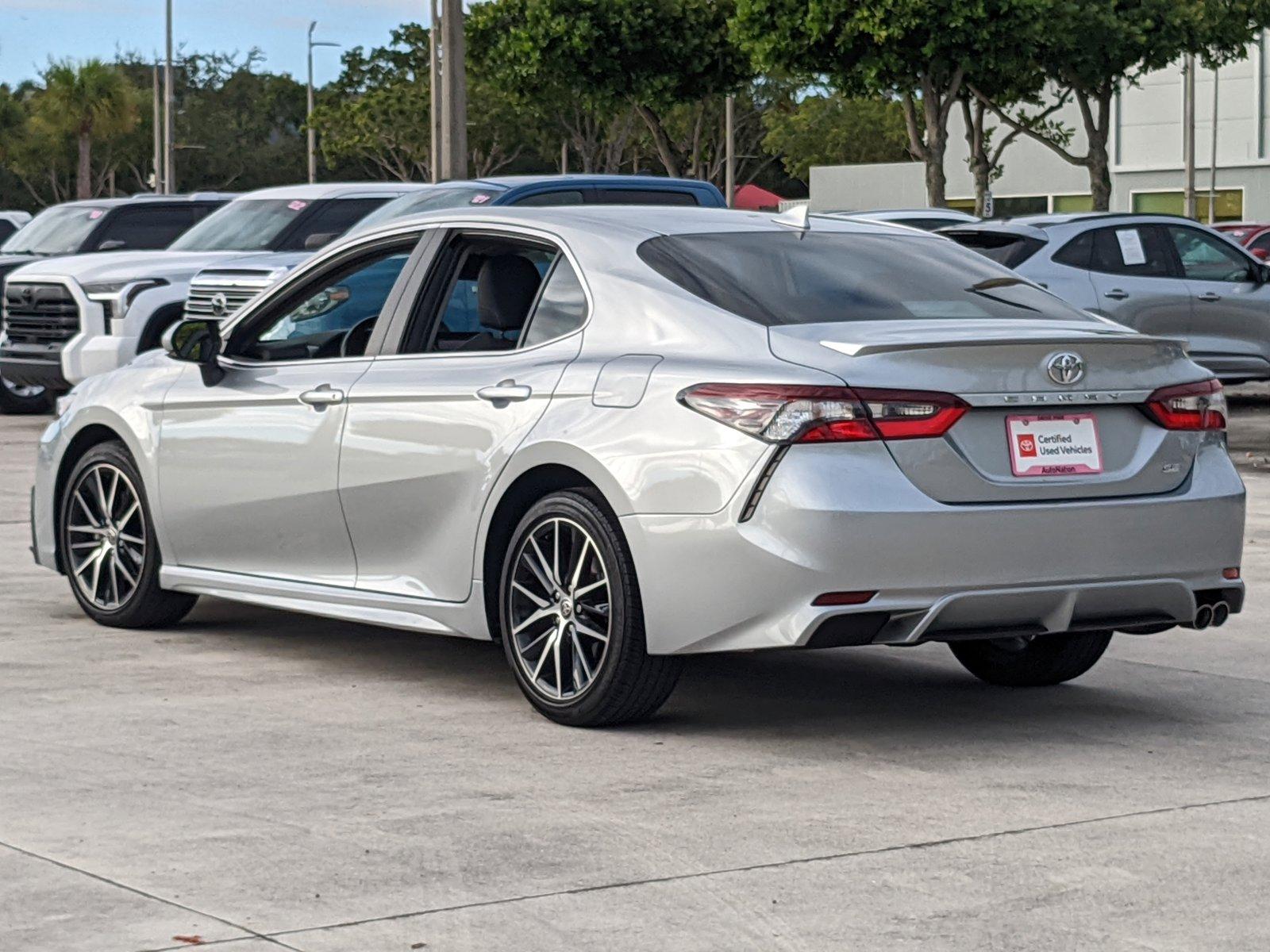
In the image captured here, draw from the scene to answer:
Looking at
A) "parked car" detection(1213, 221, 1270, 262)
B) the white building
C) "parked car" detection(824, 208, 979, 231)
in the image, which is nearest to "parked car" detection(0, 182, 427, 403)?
"parked car" detection(824, 208, 979, 231)

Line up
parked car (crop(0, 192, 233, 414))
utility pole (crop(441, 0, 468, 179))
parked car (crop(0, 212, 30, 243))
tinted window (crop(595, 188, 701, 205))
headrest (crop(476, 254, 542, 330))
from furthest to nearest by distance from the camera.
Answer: parked car (crop(0, 212, 30, 243)), utility pole (crop(441, 0, 468, 179)), parked car (crop(0, 192, 233, 414)), tinted window (crop(595, 188, 701, 205)), headrest (crop(476, 254, 542, 330))

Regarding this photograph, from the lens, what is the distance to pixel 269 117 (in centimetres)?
10569

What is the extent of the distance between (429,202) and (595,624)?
10053 millimetres

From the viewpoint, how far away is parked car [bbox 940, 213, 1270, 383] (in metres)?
19.1

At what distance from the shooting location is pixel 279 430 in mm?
7793

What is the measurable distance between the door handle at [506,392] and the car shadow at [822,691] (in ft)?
3.20

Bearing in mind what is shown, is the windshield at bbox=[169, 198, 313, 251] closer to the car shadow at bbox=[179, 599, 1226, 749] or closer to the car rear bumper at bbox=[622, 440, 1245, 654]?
the car shadow at bbox=[179, 599, 1226, 749]

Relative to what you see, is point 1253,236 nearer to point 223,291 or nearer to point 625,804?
point 223,291

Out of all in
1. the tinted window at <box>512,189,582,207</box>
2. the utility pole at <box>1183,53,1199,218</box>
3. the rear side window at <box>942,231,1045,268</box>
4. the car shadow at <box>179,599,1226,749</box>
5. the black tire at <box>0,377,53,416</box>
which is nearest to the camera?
the car shadow at <box>179,599,1226,749</box>

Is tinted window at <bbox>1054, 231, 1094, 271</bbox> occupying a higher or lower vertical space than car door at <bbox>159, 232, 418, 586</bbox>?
higher

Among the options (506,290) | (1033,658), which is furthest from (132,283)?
(1033,658)

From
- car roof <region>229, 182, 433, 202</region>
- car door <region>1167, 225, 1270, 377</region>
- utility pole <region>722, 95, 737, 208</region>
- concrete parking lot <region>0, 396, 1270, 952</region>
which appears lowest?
concrete parking lot <region>0, 396, 1270, 952</region>

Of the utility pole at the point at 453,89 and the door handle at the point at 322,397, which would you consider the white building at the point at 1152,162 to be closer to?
the utility pole at the point at 453,89

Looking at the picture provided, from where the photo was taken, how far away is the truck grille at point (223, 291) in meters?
16.2
